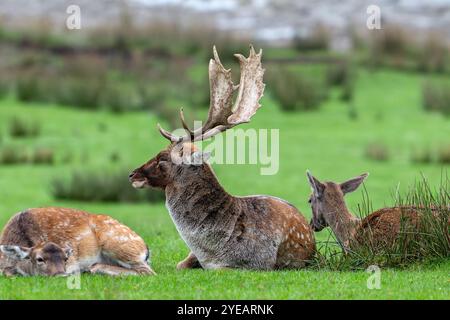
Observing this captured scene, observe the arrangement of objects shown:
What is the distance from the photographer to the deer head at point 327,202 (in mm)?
11781

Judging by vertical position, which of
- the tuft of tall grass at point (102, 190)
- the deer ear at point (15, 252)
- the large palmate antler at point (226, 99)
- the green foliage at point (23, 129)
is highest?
the large palmate antler at point (226, 99)

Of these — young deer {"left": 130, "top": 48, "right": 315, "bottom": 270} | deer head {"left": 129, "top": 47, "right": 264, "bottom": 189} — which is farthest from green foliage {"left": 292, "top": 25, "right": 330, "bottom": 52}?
young deer {"left": 130, "top": 48, "right": 315, "bottom": 270}

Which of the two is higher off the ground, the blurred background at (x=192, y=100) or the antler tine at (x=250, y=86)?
the antler tine at (x=250, y=86)

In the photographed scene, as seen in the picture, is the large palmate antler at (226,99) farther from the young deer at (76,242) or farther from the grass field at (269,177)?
the grass field at (269,177)

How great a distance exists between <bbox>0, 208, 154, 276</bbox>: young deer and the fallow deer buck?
1.81m

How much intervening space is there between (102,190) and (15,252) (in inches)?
469

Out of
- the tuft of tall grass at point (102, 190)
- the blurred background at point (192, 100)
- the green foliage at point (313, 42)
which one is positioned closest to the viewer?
the tuft of tall grass at point (102, 190)

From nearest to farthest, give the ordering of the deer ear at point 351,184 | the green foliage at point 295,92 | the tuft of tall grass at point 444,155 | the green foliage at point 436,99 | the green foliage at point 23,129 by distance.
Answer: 1. the deer ear at point 351,184
2. the tuft of tall grass at point 444,155
3. the green foliage at point 23,129
4. the green foliage at point 436,99
5. the green foliage at point 295,92

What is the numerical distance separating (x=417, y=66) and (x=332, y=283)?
2586cm

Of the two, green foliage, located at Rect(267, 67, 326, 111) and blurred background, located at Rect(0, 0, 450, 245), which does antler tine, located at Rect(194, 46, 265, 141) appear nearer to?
blurred background, located at Rect(0, 0, 450, 245)

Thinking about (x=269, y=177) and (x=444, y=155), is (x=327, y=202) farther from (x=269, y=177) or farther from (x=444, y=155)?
(x=444, y=155)

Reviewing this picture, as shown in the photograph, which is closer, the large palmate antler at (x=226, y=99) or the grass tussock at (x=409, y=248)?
A: the grass tussock at (x=409, y=248)

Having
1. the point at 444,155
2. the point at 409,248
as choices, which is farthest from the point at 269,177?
the point at 409,248

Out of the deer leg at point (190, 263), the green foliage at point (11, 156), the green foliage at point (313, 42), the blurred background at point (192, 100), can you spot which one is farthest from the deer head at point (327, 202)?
the green foliage at point (313, 42)
